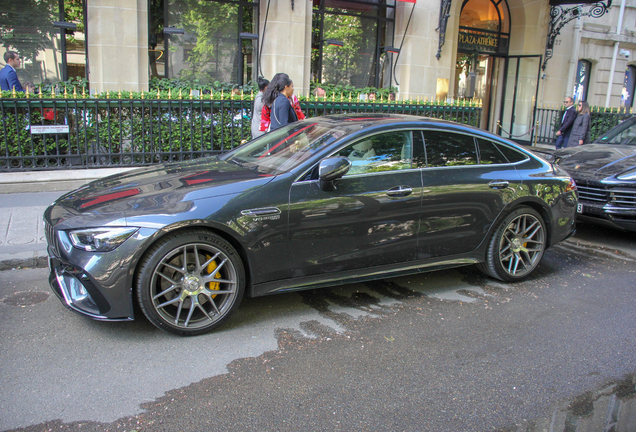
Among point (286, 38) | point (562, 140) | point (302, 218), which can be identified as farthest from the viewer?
point (286, 38)

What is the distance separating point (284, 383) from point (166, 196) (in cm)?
163

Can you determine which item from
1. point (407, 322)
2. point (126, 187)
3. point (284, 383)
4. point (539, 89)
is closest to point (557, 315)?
point (407, 322)

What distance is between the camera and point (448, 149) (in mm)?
4898

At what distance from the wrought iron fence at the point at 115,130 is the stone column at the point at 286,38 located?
2.81 metres

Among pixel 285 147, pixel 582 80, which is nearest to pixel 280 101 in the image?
pixel 285 147

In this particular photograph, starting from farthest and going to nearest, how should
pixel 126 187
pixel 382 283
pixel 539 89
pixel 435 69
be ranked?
pixel 539 89, pixel 435 69, pixel 382 283, pixel 126 187

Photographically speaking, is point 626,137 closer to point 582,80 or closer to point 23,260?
point 23,260

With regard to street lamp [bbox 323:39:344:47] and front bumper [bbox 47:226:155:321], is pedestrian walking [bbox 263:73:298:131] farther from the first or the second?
street lamp [bbox 323:39:344:47]

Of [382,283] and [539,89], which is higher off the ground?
[539,89]

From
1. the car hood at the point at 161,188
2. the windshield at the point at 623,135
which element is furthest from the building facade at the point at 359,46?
the car hood at the point at 161,188

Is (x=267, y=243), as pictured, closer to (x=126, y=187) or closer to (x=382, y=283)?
(x=126, y=187)

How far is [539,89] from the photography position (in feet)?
57.7

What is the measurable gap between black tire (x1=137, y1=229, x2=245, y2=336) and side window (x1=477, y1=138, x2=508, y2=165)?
2.67 meters

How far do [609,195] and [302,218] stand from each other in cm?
470
